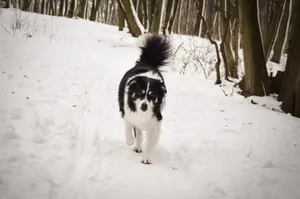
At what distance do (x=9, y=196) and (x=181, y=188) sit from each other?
1.87 meters

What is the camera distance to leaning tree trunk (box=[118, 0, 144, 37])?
12859 millimetres

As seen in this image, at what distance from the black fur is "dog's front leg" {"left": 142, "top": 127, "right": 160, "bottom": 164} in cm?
24

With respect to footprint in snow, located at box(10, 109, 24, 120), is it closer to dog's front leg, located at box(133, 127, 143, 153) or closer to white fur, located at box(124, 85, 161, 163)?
white fur, located at box(124, 85, 161, 163)

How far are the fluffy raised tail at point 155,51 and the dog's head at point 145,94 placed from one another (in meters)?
1.38

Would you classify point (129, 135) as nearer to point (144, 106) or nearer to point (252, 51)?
point (144, 106)

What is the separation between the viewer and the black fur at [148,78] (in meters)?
4.20

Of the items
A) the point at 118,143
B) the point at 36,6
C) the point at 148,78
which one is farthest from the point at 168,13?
the point at 36,6

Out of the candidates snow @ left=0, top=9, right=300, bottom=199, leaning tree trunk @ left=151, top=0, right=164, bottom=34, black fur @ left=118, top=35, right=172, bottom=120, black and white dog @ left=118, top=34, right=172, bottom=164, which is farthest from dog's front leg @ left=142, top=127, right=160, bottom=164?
leaning tree trunk @ left=151, top=0, right=164, bottom=34

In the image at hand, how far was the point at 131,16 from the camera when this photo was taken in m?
13.2

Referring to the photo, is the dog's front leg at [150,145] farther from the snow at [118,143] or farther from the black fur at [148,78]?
the black fur at [148,78]

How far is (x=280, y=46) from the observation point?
15.2m

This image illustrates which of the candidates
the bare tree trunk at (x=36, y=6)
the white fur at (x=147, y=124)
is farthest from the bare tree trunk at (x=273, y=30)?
the bare tree trunk at (x=36, y=6)

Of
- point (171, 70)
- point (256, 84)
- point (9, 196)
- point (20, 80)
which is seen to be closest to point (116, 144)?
point (9, 196)

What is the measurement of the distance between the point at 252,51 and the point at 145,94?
4.06m
